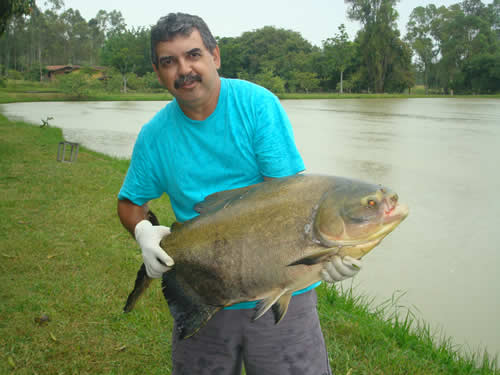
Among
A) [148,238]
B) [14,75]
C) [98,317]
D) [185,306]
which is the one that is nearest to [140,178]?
[148,238]

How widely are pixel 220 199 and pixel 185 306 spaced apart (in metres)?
0.47

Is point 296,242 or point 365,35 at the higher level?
point 365,35

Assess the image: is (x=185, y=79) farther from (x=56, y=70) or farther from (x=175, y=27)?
(x=56, y=70)

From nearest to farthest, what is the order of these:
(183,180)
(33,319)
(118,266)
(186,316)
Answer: (186,316), (183,180), (33,319), (118,266)

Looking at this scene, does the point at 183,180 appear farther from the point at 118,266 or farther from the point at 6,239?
the point at 6,239

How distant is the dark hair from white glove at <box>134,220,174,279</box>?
32.1 inches

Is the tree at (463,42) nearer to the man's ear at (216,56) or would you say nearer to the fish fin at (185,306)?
the man's ear at (216,56)

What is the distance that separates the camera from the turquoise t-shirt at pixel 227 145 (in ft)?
5.83

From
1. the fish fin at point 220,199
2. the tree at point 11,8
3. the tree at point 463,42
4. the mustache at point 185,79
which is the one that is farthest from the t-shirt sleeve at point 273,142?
the tree at point 463,42

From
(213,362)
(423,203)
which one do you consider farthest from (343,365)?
(423,203)

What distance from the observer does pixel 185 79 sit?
1.74 meters

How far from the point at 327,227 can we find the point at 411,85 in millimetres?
63754

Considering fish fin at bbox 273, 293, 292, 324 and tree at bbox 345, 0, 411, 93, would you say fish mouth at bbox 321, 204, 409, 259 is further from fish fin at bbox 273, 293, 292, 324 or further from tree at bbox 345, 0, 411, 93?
tree at bbox 345, 0, 411, 93

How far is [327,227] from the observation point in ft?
4.52
